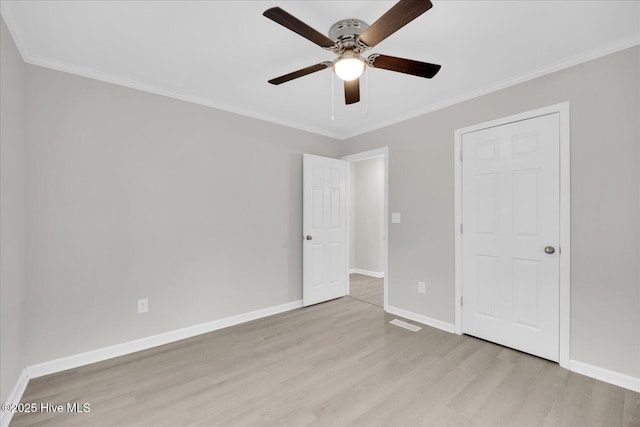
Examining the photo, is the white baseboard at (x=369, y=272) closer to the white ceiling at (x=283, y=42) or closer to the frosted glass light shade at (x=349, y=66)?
the white ceiling at (x=283, y=42)

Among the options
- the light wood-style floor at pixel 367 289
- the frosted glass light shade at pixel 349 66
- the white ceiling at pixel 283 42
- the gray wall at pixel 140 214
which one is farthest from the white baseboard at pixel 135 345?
the frosted glass light shade at pixel 349 66

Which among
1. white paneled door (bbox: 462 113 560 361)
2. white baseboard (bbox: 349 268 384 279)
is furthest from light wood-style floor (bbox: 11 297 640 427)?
white baseboard (bbox: 349 268 384 279)

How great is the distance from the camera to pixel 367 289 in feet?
15.9

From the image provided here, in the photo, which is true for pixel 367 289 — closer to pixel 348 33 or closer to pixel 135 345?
pixel 135 345

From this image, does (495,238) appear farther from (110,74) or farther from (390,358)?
(110,74)

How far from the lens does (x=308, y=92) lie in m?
2.96

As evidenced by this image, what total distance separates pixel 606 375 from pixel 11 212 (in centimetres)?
431

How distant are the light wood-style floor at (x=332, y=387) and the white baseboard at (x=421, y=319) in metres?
0.15

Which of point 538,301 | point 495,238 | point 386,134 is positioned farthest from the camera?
point 386,134

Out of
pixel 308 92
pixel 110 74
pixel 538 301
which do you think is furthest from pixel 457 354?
pixel 110 74

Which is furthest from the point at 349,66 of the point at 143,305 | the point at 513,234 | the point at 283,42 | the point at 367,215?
the point at 367,215

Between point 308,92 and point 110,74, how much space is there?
175 centimetres

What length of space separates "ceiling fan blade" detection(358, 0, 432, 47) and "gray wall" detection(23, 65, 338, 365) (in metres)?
2.13

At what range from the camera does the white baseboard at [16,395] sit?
1712mm
